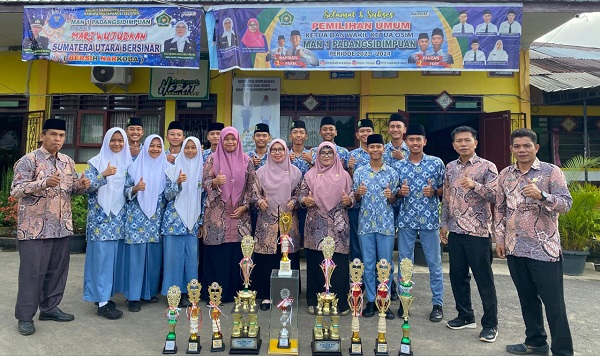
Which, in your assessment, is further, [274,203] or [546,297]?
[274,203]

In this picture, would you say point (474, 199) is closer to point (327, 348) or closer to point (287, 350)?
point (327, 348)

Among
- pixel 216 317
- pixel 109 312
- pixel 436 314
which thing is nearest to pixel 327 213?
pixel 216 317

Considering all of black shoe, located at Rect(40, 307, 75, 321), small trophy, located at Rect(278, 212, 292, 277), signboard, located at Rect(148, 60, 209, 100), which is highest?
signboard, located at Rect(148, 60, 209, 100)

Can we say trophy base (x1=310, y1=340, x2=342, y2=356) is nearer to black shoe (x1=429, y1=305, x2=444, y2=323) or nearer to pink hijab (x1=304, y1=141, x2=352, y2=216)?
pink hijab (x1=304, y1=141, x2=352, y2=216)

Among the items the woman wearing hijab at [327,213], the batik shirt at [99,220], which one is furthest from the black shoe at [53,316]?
the woman wearing hijab at [327,213]

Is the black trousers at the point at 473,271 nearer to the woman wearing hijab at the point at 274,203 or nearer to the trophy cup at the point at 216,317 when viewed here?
the woman wearing hijab at the point at 274,203

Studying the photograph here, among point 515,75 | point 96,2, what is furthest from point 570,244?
Result: point 96,2

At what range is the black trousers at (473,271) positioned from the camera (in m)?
3.33

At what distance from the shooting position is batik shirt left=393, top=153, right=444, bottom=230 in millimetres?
3734

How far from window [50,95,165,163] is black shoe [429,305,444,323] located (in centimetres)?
674

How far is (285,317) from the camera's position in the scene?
295 centimetres

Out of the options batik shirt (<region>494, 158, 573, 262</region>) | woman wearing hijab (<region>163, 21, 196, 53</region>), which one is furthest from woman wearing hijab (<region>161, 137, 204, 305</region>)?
woman wearing hijab (<region>163, 21, 196, 53</region>)

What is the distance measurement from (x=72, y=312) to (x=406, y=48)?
6.02 meters

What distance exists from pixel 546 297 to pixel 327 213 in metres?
1.84
